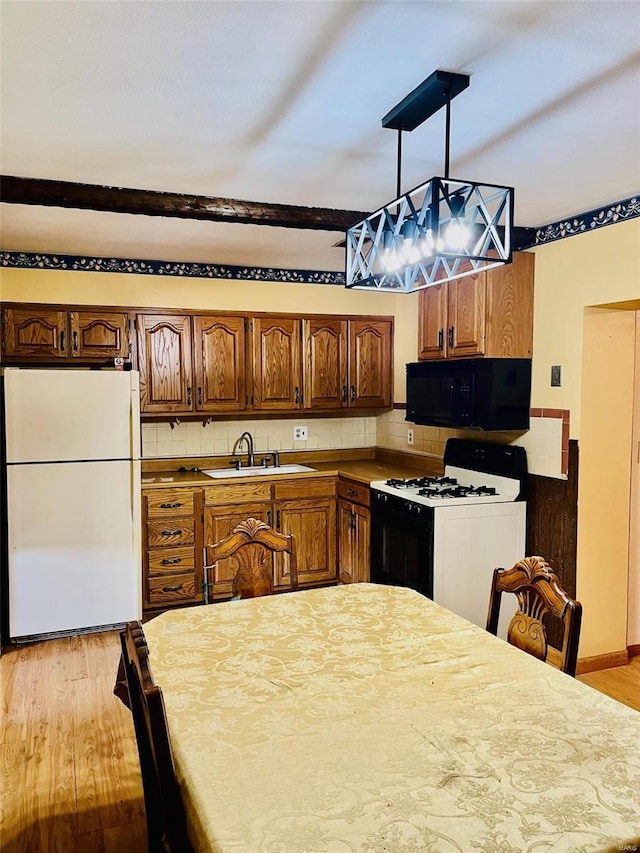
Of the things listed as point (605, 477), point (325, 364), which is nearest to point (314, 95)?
point (605, 477)

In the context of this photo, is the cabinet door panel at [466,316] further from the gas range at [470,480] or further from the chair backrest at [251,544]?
the chair backrest at [251,544]

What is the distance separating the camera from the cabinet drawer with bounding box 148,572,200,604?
4137mm

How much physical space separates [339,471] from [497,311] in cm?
169

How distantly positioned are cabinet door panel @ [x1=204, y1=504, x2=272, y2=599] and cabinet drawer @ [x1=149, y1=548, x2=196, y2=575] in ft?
0.44

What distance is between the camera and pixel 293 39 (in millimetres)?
1547

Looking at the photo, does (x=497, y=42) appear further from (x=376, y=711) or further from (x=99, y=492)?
(x=99, y=492)

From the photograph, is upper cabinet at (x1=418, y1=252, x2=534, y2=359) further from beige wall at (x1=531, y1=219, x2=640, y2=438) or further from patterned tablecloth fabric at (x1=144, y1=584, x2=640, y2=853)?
patterned tablecloth fabric at (x1=144, y1=584, x2=640, y2=853)

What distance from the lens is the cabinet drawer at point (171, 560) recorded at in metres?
4.12

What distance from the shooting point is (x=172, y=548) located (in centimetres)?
416

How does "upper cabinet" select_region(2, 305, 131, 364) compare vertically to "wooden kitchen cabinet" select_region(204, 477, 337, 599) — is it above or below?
above

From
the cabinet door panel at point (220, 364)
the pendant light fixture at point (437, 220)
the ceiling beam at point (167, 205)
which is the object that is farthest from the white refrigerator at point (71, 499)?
the pendant light fixture at point (437, 220)

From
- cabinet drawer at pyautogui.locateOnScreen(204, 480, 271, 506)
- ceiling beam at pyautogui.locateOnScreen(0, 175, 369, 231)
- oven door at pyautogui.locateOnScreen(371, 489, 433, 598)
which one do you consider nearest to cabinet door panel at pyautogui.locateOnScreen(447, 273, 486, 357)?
ceiling beam at pyautogui.locateOnScreen(0, 175, 369, 231)

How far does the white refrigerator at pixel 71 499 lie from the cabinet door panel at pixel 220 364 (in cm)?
70

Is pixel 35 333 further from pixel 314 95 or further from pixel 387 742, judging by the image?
pixel 387 742
